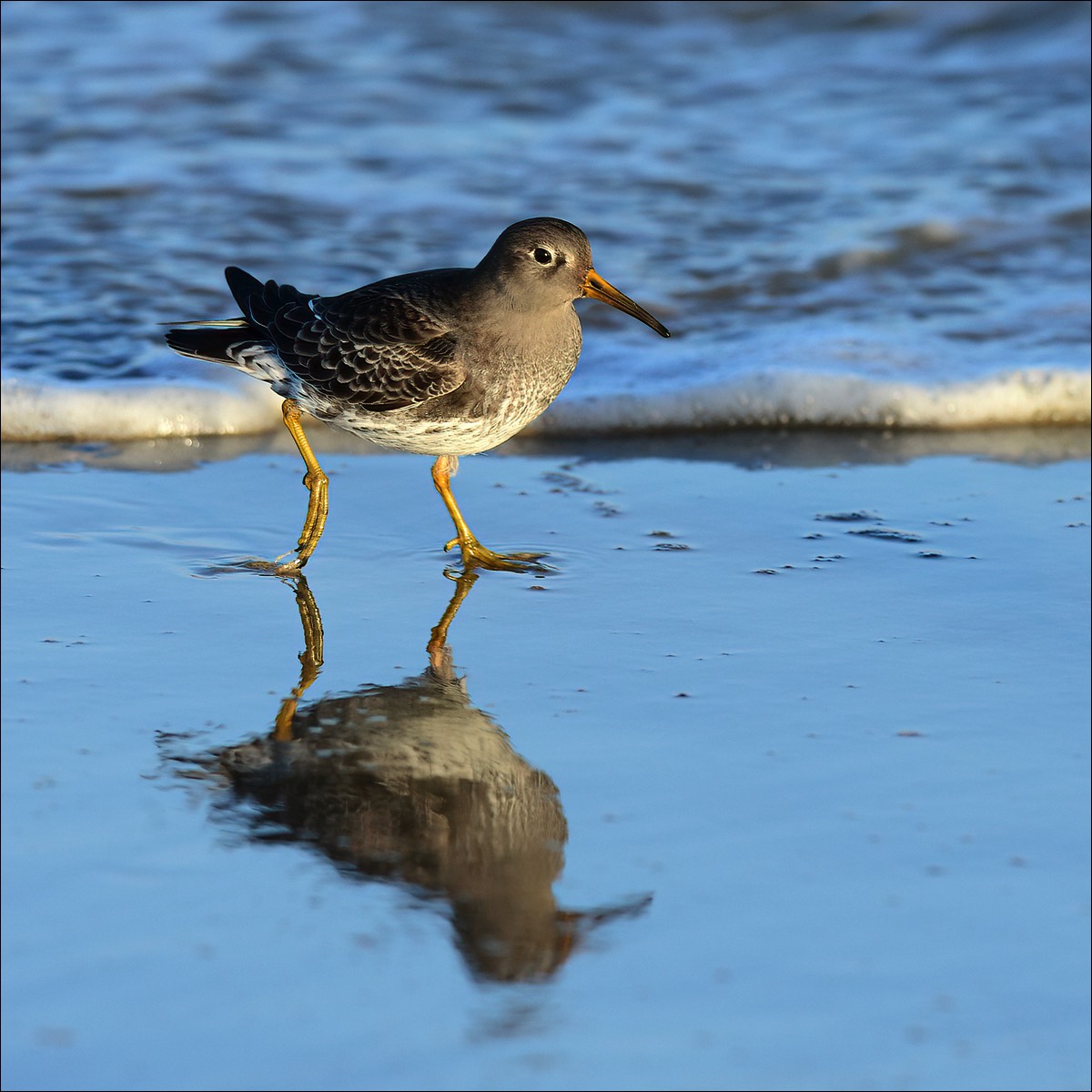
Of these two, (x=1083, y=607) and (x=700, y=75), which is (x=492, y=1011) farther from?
(x=700, y=75)

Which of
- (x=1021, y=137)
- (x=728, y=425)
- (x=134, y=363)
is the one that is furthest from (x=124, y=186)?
(x=1021, y=137)

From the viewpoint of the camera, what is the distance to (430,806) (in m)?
3.74

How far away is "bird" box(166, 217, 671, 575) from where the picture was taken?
5.31m

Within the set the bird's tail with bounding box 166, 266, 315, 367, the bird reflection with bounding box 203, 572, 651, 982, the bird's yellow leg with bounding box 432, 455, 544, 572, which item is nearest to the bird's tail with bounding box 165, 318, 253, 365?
the bird's tail with bounding box 166, 266, 315, 367

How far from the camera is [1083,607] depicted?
195 inches

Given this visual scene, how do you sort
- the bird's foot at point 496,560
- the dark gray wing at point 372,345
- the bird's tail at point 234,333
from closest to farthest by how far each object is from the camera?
the dark gray wing at point 372,345 → the bird's foot at point 496,560 → the bird's tail at point 234,333

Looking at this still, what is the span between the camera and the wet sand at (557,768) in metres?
2.92

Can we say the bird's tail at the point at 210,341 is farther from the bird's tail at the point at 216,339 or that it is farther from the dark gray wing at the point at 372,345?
the dark gray wing at the point at 372,345

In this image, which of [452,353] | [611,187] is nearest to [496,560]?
[452,353]

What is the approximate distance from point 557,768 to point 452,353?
1.87 m

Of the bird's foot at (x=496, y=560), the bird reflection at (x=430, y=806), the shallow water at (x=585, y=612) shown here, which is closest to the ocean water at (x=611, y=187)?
the shallow water at (x=585, y=612)

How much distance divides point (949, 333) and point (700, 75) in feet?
16.5

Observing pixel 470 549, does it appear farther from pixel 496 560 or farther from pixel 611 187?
pixel 611 187

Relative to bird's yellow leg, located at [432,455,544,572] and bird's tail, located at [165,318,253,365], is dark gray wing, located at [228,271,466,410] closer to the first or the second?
bird's tail, located at [165,318,253,365]
